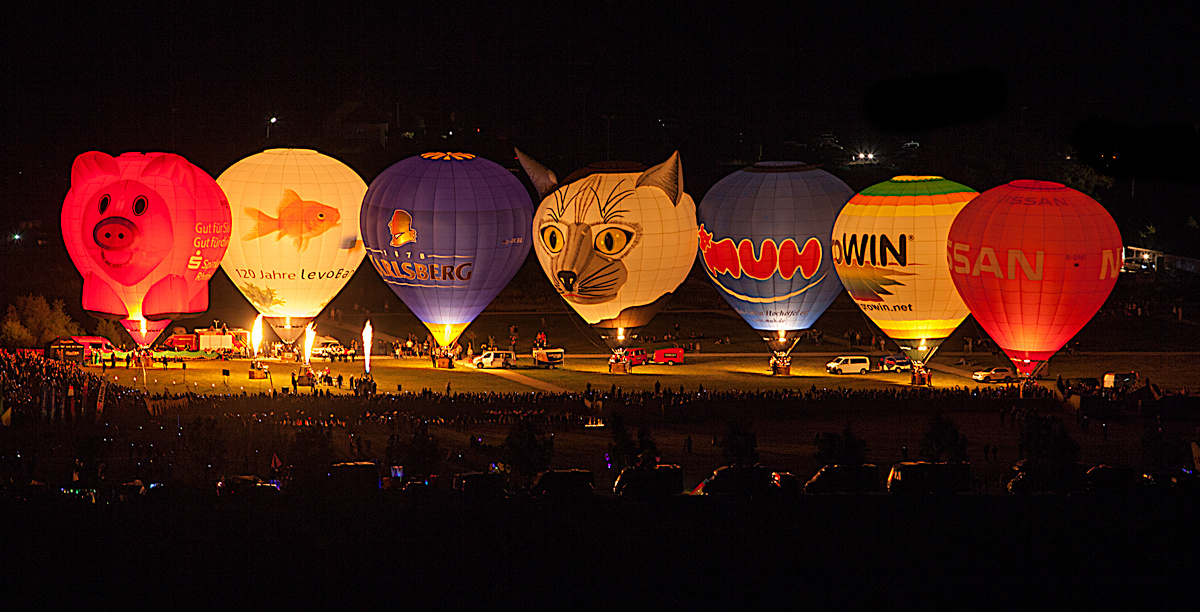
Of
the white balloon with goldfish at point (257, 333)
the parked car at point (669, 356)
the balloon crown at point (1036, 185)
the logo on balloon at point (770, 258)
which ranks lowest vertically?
the parked car at point (669, 356)

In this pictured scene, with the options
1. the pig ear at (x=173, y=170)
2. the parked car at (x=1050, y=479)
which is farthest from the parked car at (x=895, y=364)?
the pig ear at (x=173, y=170)

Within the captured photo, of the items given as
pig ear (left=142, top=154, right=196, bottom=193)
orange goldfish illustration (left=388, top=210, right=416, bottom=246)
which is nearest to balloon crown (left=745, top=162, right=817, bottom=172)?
orange goldfish illustration (left=388, top=210, right=416, bottom=246)

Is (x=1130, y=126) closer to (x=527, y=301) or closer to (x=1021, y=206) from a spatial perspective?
(x=527, y=301)

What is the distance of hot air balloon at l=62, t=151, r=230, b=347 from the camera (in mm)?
37188

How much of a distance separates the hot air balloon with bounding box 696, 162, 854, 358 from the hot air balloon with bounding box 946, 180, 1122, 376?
12.2 ft

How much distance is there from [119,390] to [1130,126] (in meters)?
48.5

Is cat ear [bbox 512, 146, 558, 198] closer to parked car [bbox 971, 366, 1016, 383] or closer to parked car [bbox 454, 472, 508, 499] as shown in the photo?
parked car [bbox 971, 366, 1016, 383]

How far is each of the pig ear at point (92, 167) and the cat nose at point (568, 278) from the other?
394 inches

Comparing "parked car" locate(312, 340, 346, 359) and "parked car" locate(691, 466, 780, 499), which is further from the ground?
"parked car" locate(312, 340, 346, 359)

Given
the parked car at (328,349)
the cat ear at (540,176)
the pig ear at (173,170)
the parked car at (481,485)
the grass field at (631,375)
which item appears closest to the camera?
the parked car at (481,485)

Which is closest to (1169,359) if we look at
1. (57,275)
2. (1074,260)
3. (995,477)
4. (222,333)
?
(1074,260)

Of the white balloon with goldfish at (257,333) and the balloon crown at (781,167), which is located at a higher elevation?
the balloon crown at (781,167)

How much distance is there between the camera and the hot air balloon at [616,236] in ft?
123

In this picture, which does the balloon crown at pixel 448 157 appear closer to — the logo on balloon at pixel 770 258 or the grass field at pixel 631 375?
the grass field at pixel 631 375
